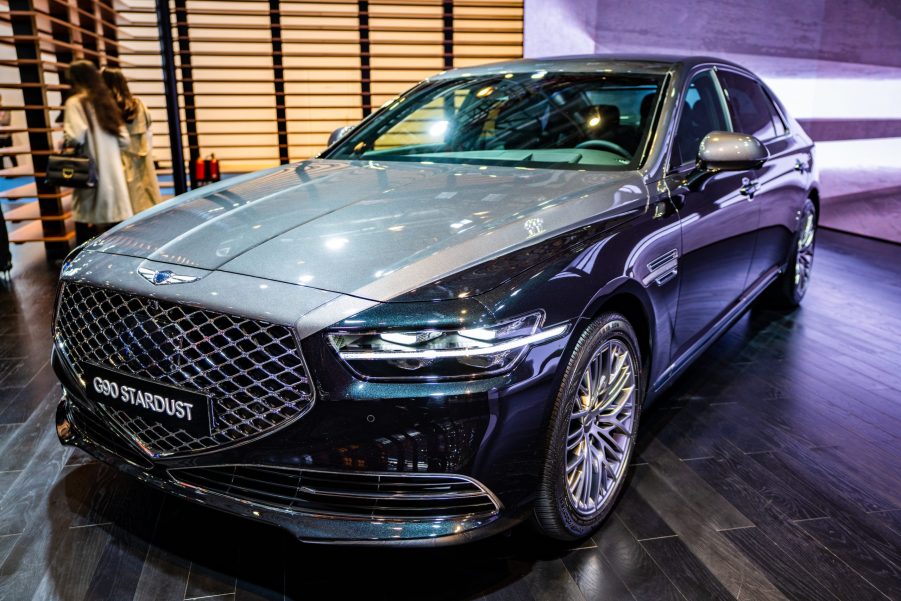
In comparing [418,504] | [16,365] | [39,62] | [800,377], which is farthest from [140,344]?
[39,62]

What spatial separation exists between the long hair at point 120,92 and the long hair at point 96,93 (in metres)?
0.05

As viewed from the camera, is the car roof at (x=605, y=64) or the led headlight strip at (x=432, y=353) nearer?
the led headlight strip at (x=432, y=353)

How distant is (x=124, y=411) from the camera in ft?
6.03

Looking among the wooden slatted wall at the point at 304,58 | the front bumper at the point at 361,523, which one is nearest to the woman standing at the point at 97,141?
the wooden slatted wall at the point at 304,58

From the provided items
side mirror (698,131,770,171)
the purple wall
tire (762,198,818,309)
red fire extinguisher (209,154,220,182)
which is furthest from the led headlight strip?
red fire extinguisher (209,154,220,182)

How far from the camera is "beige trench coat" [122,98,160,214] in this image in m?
5.75

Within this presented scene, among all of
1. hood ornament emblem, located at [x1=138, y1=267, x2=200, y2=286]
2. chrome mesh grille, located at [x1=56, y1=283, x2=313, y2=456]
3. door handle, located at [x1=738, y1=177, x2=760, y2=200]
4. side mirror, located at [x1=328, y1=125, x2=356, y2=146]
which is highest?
side mirror, located at [x1=328, y1=125, x2=356, y2=146]

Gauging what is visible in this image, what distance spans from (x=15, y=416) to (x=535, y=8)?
732 cm

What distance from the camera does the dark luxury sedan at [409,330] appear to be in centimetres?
158

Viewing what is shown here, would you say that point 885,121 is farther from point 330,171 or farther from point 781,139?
point 330,171

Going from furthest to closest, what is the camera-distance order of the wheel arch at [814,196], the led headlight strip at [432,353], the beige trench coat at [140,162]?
the beige trench coat at [140,162]
the wheel arch at [814,196]
the led headlight strip at [432,353]

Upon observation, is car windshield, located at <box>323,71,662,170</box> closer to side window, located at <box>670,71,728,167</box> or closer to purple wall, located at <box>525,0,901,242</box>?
side window, located at <box>670,71,728,167</box>

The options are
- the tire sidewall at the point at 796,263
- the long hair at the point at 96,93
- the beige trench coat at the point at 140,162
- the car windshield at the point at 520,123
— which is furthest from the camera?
the beige trench coat at the point at 140,162

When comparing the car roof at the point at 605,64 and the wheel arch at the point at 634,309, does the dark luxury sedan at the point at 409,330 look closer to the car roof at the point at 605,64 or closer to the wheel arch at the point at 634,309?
the wheel arch at the point at 634,309
